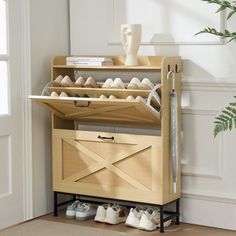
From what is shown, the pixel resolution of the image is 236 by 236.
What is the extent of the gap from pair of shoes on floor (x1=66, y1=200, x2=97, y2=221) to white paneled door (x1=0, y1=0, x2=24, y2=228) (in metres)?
0.36

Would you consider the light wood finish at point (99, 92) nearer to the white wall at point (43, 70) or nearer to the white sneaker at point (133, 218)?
the white wall at point (43, 70)

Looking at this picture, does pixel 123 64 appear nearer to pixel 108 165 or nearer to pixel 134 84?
pixel 134 84

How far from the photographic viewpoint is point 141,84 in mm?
→ 4039

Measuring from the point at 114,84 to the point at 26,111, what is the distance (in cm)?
66

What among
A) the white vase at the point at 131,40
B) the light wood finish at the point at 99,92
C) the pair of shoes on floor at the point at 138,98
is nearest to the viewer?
the pair of shoes on floor at the point at 138,98

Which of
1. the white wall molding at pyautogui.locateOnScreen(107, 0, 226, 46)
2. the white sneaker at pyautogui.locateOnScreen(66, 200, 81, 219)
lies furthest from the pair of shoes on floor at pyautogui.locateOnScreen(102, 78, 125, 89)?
the white sneaker at pyautogui.locateOnScreen(66, 200, 81, 219)

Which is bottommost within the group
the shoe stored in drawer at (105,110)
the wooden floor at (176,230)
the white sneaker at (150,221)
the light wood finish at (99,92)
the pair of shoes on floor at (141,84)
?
the wooden floor at (176,230)

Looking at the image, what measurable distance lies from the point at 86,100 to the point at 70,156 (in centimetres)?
56

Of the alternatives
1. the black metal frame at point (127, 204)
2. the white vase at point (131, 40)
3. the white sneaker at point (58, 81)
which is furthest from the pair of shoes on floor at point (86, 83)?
the black metal frame at point (127, 204)

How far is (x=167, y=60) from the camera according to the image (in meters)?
4.02

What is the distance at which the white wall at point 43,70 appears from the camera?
4.40 meters

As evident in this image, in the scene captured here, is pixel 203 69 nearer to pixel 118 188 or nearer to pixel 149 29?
pixel 149 29

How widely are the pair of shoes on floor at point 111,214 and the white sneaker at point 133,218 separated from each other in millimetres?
92

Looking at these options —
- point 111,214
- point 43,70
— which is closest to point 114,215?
point 111,214
